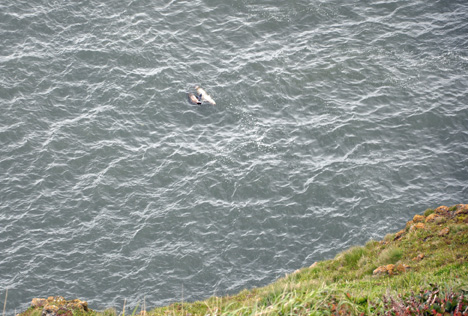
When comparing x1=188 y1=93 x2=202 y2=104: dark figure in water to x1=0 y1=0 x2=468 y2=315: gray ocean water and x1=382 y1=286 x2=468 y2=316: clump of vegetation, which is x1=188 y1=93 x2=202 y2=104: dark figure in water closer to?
x1=0 y1=0 x2=468 y2=315: gray ocean water

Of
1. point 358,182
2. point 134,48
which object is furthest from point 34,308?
point 134,48

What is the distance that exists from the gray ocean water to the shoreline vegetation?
502cm

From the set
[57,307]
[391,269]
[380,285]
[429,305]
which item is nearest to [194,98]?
[57,307]

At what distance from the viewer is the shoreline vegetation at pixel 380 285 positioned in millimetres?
9258

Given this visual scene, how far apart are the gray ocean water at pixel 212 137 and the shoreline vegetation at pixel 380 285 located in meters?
5.02

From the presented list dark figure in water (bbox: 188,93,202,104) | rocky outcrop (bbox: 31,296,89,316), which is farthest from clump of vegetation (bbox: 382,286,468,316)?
dark figure in water (bbox: 188,93,202,104)

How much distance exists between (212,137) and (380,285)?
62.4ft

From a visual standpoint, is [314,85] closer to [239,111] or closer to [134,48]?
[239,111]

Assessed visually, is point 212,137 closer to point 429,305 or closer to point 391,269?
point 391,269

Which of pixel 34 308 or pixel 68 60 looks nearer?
pixel 34 308

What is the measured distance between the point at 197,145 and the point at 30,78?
12.9 m

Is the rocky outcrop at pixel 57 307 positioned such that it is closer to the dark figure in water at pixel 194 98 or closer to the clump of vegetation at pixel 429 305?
the clump of vegetation at pixel 429 305

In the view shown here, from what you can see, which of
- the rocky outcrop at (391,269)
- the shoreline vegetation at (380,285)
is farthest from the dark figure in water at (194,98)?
the rocky outcrop at (391,269)

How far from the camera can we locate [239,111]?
33.3 m
